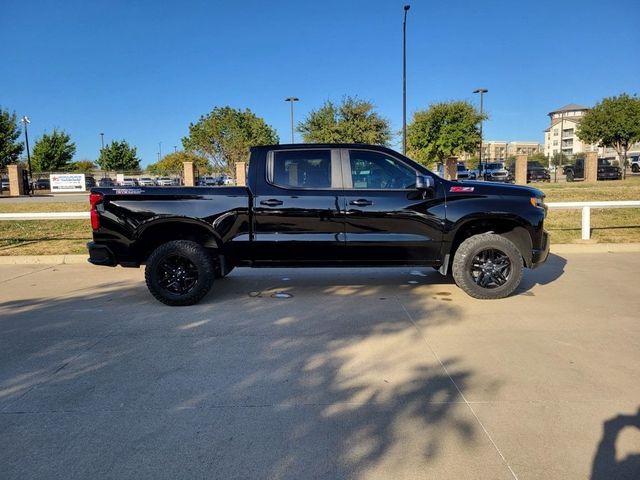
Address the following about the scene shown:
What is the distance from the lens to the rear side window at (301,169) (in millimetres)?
6348

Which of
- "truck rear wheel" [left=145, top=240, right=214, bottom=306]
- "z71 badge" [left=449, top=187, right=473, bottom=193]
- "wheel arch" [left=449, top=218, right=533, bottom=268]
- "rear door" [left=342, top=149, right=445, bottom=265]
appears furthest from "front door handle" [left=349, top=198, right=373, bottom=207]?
"truck rear wheel" [left=145, top=240, right=214, bottom=306]

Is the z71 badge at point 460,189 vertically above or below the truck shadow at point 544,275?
above

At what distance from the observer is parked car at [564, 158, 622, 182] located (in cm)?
3506

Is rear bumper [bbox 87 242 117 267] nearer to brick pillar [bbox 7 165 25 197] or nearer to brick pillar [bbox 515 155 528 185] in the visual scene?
brick pillar [bbox 515 155 528 185]

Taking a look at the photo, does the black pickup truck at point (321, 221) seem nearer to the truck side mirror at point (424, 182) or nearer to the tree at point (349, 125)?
the truck side mirror at point (424, 182)

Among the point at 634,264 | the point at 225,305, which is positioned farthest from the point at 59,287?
the point at 634,264

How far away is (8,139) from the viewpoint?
44.0m

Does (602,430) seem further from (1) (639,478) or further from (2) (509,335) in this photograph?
(2) (509,335)

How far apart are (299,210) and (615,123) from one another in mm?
44558

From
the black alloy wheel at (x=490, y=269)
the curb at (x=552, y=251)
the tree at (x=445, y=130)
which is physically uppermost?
the tree at (x=445, y=130)

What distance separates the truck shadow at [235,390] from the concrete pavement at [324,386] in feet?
0.05

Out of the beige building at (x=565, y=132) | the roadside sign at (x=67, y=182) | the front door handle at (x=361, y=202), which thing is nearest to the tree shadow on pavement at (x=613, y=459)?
the front door handle at (x=361, y=202)

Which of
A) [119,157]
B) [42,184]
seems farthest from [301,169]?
A: [119,157]

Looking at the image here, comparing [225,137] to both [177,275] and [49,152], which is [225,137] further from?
[177,275]
